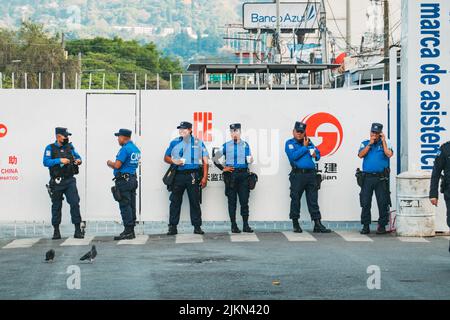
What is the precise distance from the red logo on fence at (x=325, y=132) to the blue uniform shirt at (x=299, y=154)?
0.82 meters

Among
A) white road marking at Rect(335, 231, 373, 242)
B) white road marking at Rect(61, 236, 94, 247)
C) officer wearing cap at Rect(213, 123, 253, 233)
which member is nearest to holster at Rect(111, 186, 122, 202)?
white road marking at Rect(61, 236, 94, 247)

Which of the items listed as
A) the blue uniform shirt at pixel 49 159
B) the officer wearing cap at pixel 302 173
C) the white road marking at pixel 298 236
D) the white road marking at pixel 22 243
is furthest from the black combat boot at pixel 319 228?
the white road marking at pixel 22 243

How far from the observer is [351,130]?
19.0m

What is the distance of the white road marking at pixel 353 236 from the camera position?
1683 cm

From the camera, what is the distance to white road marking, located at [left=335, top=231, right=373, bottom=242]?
55.2 ft

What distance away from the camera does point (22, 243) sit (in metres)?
16.9

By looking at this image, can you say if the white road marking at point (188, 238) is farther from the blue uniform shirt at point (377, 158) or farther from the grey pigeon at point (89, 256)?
the grey pigeon at point (89, 256)

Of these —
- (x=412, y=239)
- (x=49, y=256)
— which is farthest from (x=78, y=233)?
(x=412, y=239)

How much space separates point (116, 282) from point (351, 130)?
8460 millimetres

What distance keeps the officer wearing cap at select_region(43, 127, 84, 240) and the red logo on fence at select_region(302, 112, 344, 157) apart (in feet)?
14.0
